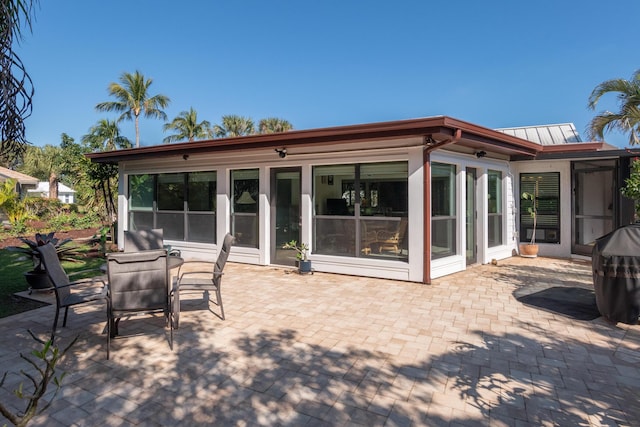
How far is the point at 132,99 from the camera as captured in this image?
2645 cm

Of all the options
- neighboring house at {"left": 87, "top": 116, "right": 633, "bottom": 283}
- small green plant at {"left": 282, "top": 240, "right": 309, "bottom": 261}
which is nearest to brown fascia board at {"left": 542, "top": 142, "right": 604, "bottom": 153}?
neighboring house at {"left": 87, "top": 116, "right": 633, "bottom": 283}

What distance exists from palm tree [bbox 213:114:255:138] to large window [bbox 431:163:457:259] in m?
27.2

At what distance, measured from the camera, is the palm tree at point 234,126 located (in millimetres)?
32094

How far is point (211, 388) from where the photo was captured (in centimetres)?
276

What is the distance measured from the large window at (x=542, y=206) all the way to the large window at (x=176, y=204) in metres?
8.14

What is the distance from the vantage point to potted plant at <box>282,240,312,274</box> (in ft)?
23.7

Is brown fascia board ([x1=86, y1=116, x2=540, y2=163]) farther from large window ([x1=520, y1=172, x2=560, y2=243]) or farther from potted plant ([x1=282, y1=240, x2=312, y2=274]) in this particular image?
potted plant ([x1=282, y1=240, x2=312, y2=274])

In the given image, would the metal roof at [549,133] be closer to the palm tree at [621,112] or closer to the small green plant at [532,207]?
the palm tree at [621,112]

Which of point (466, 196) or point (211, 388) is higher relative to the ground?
point (466, 196)

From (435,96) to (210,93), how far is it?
1311 cm

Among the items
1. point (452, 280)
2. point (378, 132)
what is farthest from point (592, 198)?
point (378, 132)

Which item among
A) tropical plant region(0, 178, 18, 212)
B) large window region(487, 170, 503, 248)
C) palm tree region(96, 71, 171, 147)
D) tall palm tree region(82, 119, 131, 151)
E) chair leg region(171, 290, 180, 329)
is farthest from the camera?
palm tree region(96, 71, 171, 147)

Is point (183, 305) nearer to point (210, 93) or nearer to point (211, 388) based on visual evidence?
point (211, 388)

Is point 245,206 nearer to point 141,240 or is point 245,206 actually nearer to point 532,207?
point 141,240
